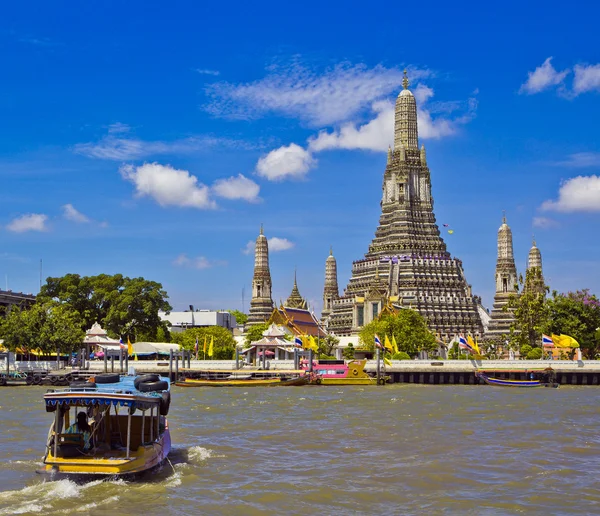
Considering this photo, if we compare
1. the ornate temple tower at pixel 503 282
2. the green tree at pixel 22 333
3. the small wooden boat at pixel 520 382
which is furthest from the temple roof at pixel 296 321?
the small wooden boat at pixel 520 382

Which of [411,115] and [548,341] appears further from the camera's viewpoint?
[411,115]

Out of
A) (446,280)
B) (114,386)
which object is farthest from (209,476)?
(446,280)

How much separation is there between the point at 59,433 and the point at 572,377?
5134 cm

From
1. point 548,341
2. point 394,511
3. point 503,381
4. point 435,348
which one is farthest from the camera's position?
point 435,348

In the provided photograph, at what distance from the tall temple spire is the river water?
76.5 meters

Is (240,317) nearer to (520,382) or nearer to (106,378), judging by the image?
(520,382)

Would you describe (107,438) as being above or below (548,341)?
below

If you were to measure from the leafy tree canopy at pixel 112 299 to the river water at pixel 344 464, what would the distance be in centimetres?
4364

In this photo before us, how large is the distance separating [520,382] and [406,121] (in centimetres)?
6152

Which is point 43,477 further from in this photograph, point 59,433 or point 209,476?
point 209,476

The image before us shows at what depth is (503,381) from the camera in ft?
210

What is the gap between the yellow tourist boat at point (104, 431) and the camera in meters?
22.0

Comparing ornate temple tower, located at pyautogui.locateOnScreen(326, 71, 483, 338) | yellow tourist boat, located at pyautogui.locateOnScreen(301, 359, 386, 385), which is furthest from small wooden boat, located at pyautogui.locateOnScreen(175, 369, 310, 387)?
ornate temple tower, located at pyautogui.locateOnScreen(326, 71, 483, 338)

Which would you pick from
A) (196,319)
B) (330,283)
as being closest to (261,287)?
(330,283)
